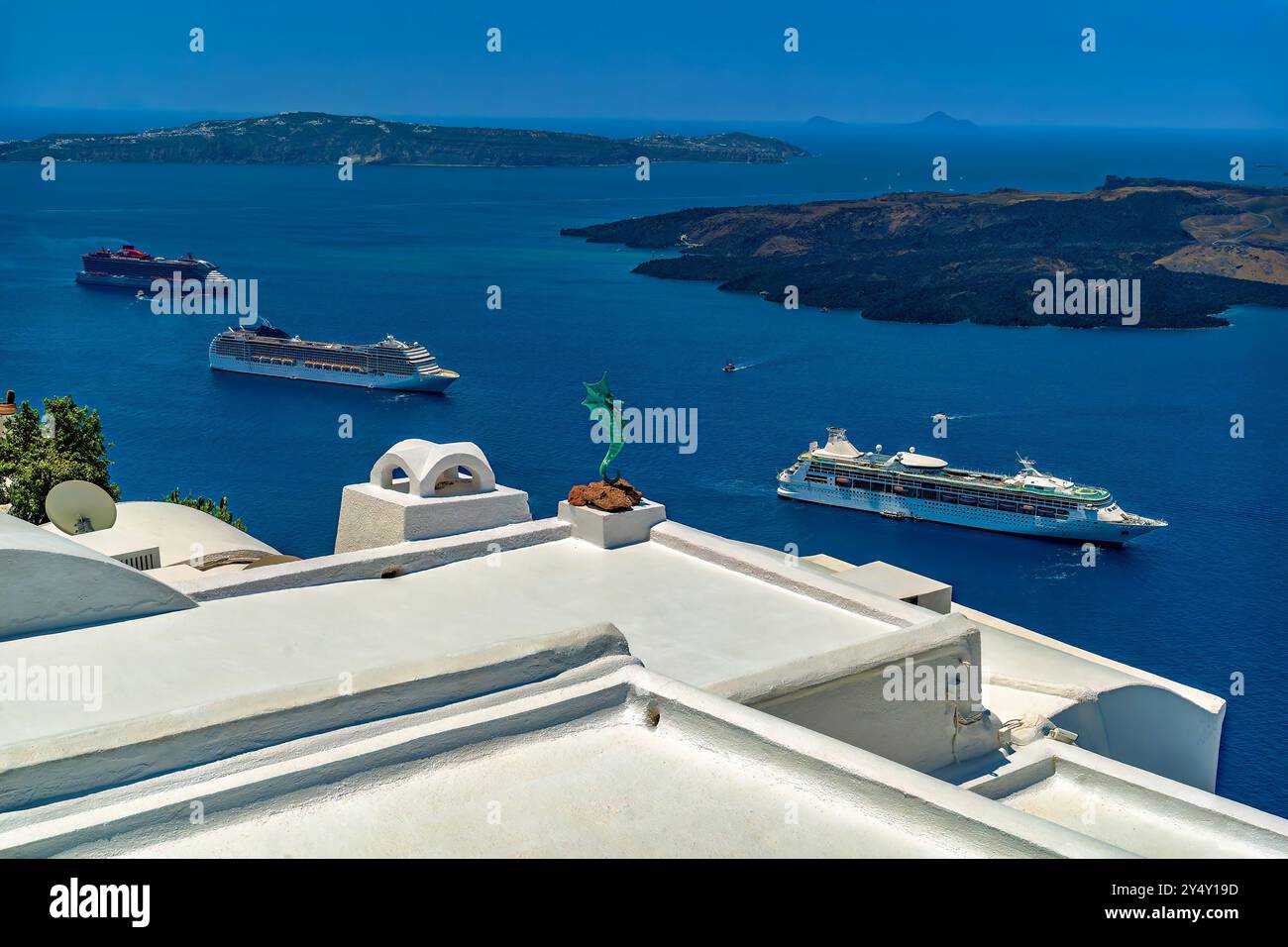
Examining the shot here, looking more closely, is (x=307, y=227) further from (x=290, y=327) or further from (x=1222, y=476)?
(x=1222, y=476)

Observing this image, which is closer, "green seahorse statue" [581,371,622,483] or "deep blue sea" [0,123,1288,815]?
"green seahorse statue" [581,371,622,483]

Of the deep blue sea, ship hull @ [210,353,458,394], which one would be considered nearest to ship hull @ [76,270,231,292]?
the deep blue sea

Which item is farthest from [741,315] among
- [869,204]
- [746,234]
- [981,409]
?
[869,204]

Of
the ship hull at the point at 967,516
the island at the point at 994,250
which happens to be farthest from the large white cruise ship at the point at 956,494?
the island at the point at 994,250

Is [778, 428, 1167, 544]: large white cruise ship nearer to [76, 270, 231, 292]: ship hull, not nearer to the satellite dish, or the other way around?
the satellite dish
